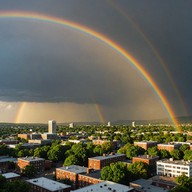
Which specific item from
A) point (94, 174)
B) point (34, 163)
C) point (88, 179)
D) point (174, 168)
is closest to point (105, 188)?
point (88, 179)

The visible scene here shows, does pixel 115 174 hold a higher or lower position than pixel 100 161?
higher

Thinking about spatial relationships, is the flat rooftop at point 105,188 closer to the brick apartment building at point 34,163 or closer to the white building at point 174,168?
the white building at point 174,168

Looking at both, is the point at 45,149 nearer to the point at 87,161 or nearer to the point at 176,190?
the point at 87,161

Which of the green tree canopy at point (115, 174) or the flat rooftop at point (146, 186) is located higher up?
the green tree canopy at point (115, 174)

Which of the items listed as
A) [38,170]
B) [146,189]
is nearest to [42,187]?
[146,189]

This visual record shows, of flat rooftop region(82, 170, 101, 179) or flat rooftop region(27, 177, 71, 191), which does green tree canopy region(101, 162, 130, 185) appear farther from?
flat rooftop region(27, 177, 71, 191)

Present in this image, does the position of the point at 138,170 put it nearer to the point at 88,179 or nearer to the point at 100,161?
the point at 88,179

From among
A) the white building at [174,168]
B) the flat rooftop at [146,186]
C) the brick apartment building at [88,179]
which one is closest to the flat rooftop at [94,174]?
the brick apartment building at [88,179]

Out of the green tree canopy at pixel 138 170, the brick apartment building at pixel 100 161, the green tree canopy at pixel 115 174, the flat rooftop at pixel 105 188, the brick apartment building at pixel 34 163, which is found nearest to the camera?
the flat rooftop at pixel 105 188

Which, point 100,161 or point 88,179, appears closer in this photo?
point 88,179
